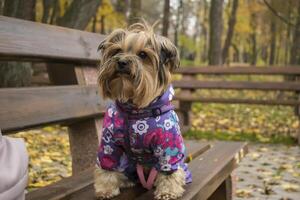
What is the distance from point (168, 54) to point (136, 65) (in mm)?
205

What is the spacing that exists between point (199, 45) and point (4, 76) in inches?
2053

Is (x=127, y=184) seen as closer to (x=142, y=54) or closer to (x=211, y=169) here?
(x=211, y=169)

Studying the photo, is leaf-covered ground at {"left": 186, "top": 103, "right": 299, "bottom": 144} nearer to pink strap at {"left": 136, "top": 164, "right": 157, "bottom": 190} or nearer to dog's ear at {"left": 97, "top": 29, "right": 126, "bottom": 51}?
pink strap at {"left": 136, "top": 164, "right": 157, "bottom": 190}

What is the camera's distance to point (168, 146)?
2463 millimetres

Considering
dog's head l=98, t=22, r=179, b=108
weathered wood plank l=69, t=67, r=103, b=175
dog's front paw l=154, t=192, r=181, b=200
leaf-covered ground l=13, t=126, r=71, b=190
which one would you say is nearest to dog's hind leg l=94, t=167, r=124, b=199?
dog's front paw l=154, t=192, r=181, b=200

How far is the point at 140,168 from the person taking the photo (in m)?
2.68

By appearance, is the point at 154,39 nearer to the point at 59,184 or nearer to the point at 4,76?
the point at 59,184

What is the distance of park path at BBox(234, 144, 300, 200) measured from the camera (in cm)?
464

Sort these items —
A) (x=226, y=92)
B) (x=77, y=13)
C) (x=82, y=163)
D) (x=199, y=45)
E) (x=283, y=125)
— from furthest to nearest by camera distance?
(x=199, y=45)
(x=226, y=92)
(x=283, y=125)
(x=77, y=13)
(x=82, y=163)

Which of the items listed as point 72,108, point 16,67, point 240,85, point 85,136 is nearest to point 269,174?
point 85,136

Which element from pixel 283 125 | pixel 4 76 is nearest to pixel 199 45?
pixel 283 125

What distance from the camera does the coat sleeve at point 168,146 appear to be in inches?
96.3

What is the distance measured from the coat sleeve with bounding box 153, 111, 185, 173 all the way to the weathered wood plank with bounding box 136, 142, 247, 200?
0.17m

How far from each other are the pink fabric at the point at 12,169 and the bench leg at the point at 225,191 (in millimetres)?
2250
